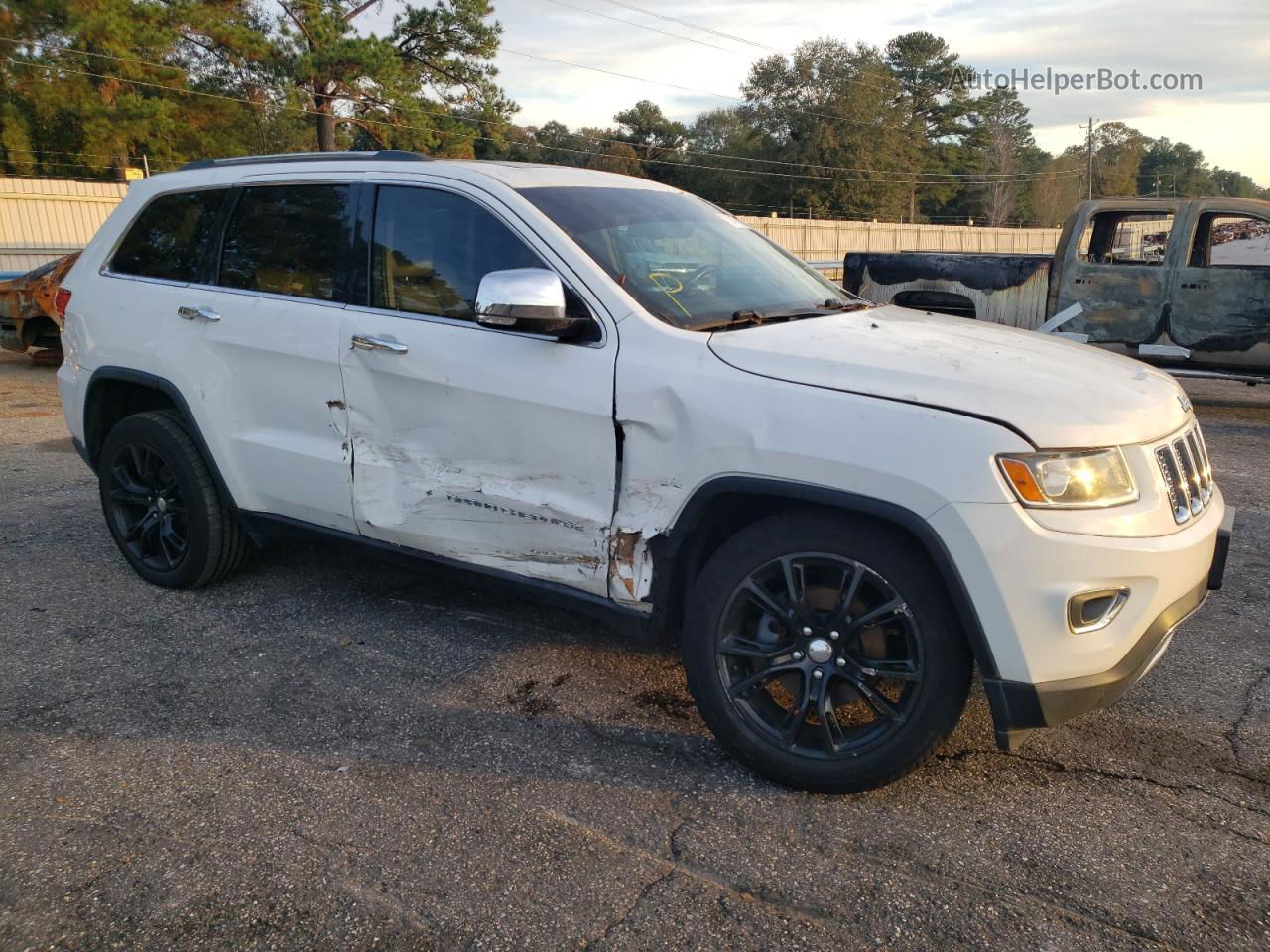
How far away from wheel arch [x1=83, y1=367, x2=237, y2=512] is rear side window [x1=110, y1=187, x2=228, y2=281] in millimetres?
473

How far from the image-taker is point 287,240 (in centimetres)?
418

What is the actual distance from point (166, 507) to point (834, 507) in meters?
3.22

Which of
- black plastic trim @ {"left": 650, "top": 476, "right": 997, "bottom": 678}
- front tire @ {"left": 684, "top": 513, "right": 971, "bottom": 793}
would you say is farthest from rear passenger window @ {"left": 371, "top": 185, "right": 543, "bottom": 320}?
front tire @ {"left": 684, "top": 513, "right": 971, "bottom": 793}

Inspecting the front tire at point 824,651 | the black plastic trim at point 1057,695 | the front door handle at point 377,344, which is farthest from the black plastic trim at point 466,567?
the black plastic trim at point 1057,695

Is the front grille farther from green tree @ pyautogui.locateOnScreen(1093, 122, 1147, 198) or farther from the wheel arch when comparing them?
green tree @ pyautogui.locateOnScreen(1093, 122, 1147, 198)

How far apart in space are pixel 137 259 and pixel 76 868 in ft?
9.73

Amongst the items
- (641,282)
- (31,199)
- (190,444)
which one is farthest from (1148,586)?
(31,199)

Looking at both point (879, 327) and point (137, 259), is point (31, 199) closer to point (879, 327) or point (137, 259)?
point (137, 259)

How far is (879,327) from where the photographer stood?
3.50m

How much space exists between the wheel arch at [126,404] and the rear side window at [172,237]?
473 mm

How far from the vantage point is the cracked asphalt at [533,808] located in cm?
249

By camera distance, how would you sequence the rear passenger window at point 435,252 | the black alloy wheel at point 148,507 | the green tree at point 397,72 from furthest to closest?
the green tree at point 397,72, the black alloy wheel at point 148,507, the rear passenger window at point 435,252

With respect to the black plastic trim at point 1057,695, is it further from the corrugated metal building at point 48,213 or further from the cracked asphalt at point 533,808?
the corrugated metal building at point 48,213

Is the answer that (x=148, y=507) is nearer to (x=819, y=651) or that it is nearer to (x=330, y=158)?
(x=330, y=158)
